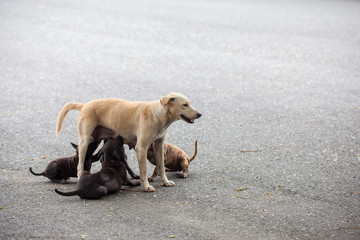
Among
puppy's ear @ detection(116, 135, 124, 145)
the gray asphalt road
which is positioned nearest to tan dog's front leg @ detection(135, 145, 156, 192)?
the gray asphalt road

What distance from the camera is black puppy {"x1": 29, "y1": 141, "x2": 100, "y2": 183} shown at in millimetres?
5711

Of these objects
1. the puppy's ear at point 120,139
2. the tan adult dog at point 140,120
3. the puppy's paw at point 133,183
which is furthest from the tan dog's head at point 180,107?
the puppy's paw at point 133,183

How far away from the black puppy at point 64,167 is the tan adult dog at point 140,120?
10cm

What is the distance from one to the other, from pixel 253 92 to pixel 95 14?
845 cm

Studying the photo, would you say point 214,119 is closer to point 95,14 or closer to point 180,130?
point 180,130

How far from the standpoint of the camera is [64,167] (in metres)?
5.79

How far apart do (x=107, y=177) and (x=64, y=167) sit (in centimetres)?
76

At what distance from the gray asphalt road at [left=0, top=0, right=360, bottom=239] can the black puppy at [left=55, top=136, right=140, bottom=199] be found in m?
0.12

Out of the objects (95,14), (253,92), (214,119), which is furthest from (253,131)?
(95,14)

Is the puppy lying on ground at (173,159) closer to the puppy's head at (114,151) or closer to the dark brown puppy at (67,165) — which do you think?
the puppy's head at (114,151)

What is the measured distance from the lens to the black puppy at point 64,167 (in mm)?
5711

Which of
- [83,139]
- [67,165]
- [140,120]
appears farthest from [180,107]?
[67,165]

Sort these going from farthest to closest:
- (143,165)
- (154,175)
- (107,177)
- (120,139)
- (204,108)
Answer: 1. (204,108)
2. (154,175)
3. (120,139)
4. (143,165)
5. (107,177)

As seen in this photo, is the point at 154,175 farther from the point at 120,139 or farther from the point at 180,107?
the point at 180,107
